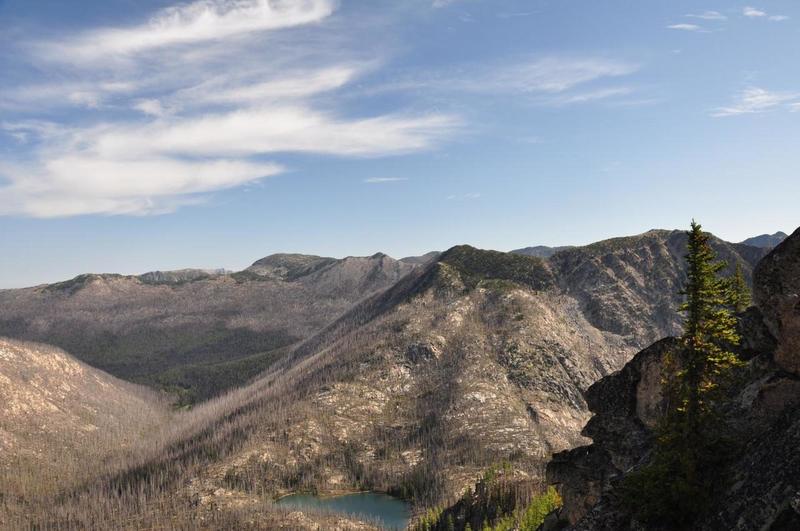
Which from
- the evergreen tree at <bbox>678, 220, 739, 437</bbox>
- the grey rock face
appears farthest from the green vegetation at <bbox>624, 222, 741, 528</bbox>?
the grey rock face

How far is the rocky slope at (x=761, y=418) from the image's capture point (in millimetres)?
32844

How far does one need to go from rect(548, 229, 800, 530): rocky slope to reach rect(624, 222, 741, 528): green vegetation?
1.29 meters

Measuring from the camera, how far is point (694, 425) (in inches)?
1518

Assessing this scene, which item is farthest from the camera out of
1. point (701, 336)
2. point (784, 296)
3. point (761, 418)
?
point (784, 296)

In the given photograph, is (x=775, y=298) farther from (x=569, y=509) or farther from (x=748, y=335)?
(x=569, y=509)

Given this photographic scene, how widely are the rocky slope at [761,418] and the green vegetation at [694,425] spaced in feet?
4.23

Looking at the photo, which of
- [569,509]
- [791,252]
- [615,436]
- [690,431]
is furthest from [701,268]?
[569,509]

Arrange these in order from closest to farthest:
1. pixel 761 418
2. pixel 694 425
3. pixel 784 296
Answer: pixel 694 425
pixel 761 418
pixel 784 296

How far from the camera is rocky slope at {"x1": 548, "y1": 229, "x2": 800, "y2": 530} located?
32844 mm

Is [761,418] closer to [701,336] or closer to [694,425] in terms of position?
[694,425]

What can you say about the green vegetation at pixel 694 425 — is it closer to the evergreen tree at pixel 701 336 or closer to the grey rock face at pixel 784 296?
the evergreen tree at pixel 701 336

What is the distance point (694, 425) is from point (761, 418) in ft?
22.4

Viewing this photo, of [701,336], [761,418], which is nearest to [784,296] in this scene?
[701,336]

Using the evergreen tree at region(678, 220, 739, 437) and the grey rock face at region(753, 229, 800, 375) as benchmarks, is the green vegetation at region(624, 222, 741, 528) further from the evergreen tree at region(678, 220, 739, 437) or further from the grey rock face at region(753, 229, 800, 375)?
the grey rock face at region(753, 229, 800, 375)
